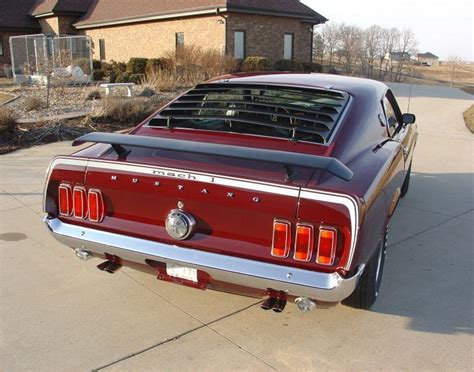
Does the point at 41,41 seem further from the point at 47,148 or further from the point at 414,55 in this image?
the point at 414,55

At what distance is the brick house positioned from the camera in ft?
79.3

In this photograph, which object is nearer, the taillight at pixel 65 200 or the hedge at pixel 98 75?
the taillight at pixel 65 200

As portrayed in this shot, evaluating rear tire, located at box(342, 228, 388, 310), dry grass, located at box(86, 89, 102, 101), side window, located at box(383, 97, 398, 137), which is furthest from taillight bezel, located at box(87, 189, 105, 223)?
dry grass, located at box(86, 89, 102, 101)

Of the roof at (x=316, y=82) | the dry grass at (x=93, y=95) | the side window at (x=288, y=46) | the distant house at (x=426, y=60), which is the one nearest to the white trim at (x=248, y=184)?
the roof at (x=316, y=82)

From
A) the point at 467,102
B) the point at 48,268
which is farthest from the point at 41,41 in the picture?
the point at 48,268

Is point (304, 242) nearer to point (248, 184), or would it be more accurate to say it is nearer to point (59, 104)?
point (248, 184)

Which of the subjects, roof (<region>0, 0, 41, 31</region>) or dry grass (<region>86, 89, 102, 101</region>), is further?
roof (<region>0, 0, 41, 31</region>)

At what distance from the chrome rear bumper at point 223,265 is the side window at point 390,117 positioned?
2.07m

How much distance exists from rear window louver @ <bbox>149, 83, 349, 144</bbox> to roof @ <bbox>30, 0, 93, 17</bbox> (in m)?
31.6

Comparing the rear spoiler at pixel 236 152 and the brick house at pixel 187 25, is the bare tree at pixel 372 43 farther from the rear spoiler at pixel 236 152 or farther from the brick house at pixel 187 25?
the rear spoiler at pixel 236 152

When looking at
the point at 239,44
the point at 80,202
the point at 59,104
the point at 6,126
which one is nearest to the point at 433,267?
the point at 80,202

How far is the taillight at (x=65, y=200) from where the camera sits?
342 centimetres

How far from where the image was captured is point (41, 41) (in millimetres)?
24594

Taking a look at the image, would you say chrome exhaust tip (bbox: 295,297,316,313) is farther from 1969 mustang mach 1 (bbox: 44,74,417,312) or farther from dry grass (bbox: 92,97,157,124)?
dry grass (bbox: 92,97,157,124)
